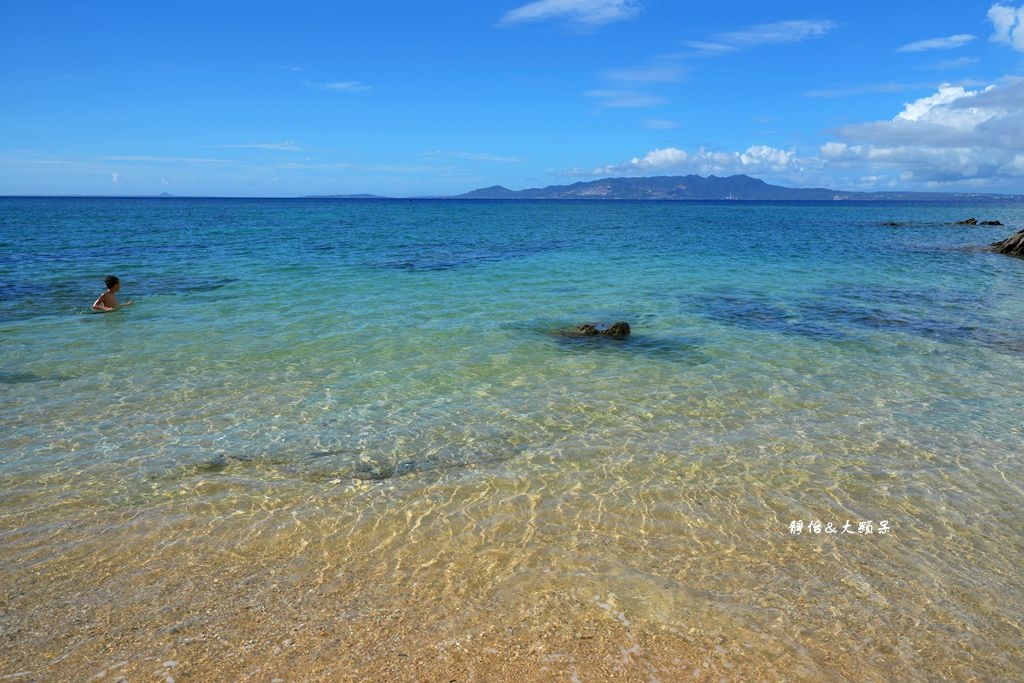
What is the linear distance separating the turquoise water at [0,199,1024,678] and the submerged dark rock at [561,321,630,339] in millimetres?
406

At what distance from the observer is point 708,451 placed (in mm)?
8797

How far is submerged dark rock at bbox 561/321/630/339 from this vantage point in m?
15.2

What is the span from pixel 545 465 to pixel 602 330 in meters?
7.35

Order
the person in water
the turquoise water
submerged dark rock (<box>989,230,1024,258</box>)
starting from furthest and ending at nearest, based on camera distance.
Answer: submerged dark rock (<box>989,230,1024,258</box>), the person in water, the turquoise water

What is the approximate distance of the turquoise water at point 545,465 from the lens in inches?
220

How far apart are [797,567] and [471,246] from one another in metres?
37.0

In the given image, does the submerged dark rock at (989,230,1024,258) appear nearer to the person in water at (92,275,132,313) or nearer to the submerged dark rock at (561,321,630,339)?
the submerged dark rock at (561,321,630,339)

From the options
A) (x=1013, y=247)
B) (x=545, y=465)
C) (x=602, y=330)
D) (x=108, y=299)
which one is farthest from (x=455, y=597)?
(x=1013, y=247)

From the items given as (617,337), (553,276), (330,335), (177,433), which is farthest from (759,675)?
(553,276)

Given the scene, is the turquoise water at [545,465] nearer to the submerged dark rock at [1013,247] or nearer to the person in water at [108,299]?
the person in water at [108,299]

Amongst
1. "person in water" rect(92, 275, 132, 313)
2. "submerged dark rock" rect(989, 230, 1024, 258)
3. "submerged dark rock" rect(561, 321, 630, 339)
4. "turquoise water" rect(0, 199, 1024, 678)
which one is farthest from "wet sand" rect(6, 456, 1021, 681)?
"submerged dark rock" rect(989, 230, 1024, 258)

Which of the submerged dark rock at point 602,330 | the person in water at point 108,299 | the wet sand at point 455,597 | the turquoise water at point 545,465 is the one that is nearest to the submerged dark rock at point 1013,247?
the turquoise water at point 545,465

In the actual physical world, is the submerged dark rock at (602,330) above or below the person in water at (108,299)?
below

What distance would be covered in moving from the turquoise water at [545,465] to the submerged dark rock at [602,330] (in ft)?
1.33
